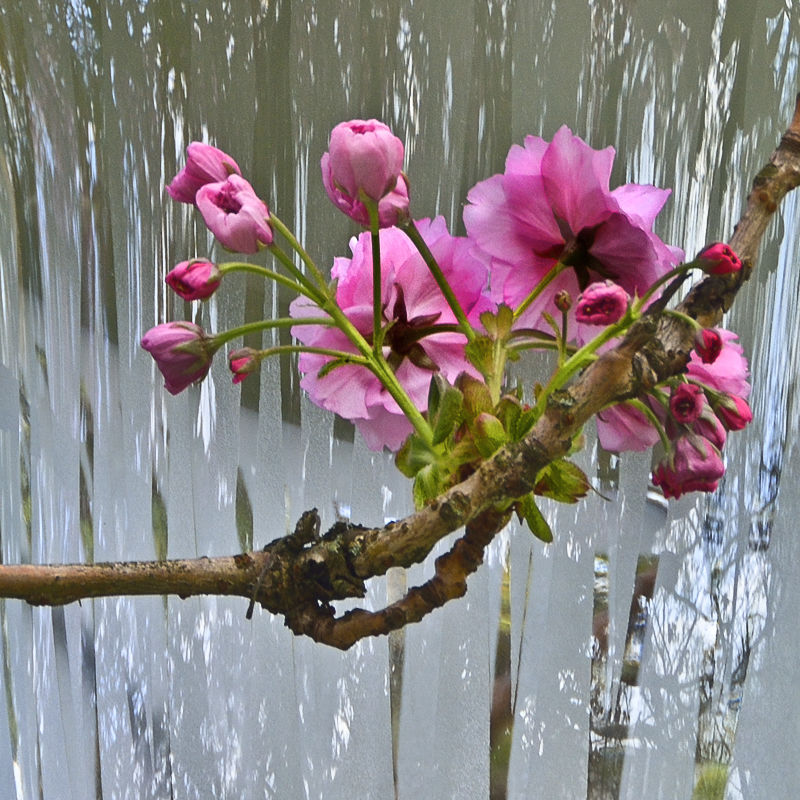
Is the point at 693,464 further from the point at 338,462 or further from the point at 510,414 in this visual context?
the point at 338,462

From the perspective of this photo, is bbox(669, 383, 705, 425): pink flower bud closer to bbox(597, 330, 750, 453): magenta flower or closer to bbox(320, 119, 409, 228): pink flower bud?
bbox(597, 330, 750, 453): magenta flower

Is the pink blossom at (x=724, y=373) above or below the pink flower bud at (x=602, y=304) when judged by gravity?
below

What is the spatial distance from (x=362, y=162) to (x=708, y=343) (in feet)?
0.44

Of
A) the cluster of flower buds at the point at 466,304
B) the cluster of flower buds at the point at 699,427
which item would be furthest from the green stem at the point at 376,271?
the cluster of flower buds at the point at 699,427

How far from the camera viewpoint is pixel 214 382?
52 centimetres

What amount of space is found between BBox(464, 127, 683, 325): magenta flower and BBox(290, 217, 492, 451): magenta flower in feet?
0.06

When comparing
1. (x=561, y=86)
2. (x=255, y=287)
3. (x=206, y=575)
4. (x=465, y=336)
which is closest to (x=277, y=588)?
(x=206, y=575)

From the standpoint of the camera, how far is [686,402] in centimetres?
28

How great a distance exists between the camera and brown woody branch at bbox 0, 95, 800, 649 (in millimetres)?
276

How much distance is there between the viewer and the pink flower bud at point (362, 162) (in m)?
0.28

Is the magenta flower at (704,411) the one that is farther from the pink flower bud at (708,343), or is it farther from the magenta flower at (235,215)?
the magenta flower at (235,215)

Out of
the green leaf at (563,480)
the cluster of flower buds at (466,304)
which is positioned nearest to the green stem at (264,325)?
the cluster of flower buds at (466,304)

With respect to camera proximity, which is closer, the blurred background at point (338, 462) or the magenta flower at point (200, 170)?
the magenta flower at point (200, 170)

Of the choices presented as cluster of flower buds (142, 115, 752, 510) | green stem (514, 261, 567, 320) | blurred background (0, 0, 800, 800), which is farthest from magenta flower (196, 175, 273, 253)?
blurred background (0, 0, 800, 800)
